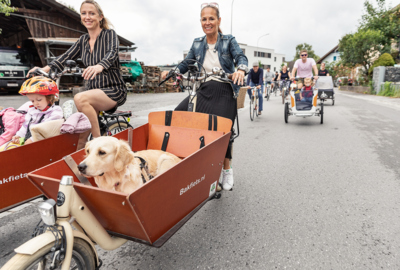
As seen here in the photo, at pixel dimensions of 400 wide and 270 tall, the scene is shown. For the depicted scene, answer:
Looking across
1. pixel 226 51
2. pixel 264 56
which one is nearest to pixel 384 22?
pixel 226 51

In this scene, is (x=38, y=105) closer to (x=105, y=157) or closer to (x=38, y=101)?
(x=38, y=101)

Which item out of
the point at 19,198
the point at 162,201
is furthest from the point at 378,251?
the point at 19,198

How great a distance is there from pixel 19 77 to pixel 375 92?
2665 centimetres

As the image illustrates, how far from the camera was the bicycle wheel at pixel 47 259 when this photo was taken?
1.40 metres

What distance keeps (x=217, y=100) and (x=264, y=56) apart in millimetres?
90916

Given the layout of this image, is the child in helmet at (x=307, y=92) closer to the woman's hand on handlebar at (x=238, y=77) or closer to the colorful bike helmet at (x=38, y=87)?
the woman's hand on handlebar at (x=238, y=77)

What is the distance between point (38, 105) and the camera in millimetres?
2934

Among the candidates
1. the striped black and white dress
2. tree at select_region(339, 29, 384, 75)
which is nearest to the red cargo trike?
the striped black and white dress

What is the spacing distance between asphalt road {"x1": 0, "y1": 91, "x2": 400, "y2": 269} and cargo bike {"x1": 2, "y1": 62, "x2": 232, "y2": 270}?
0.46m

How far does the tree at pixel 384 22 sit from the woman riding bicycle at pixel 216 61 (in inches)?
1303

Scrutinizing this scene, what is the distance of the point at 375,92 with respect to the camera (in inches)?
969

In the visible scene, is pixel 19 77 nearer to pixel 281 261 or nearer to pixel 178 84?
pixel 178 84

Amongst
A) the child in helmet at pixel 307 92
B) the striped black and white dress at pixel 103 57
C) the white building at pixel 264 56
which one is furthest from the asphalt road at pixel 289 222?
the white building at pixel 264 56

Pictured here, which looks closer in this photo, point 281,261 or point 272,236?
point 281,261
